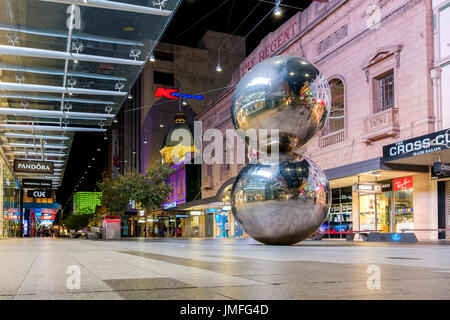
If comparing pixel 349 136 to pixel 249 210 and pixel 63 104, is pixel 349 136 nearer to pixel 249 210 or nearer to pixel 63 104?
pixel 63 104

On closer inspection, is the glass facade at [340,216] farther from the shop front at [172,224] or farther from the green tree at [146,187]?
the shop front at [172,224]

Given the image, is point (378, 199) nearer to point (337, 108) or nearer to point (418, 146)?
point (337, 108)

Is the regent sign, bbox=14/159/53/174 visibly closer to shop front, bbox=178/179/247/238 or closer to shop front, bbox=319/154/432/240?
shop front, bbox=178/179/247/238

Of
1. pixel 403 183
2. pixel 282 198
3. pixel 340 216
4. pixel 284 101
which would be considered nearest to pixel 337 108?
pixel 403 183

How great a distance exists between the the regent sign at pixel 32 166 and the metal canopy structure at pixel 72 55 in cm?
563

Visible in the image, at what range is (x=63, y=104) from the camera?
19984 mm

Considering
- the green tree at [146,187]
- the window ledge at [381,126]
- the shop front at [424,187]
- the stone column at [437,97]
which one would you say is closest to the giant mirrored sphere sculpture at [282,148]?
the shop front at [424,187]

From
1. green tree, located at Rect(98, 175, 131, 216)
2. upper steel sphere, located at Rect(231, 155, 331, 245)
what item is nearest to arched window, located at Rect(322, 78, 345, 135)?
upper steel sphere, located at Rect(231, 155, 331, 245)

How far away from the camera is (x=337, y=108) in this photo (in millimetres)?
25938

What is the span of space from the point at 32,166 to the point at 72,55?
16.2 metres

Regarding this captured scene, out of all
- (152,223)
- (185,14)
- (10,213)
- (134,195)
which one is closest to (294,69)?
(134,195)

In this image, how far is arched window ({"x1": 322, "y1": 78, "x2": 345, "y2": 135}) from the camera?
84.1 ft
